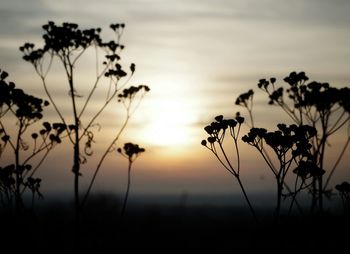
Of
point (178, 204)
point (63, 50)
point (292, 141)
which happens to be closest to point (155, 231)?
point (178, 204)

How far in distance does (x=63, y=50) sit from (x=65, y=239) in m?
5.15

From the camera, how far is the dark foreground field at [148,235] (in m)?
13.4

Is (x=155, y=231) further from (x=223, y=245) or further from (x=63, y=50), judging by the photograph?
(x=63, y=50)

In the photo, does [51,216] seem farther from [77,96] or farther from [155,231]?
[77,96]

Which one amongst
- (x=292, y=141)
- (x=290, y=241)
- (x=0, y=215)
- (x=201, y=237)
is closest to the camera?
(x=292, y=141)

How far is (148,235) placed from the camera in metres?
16.2

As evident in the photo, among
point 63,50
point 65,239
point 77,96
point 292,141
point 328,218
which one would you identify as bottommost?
point 65,239

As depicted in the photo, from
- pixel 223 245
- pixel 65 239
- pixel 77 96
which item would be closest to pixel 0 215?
pixel 65 239

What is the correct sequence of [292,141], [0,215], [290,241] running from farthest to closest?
[0,215] → [290,241] → [292,141]

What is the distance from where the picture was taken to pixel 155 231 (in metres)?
16.8

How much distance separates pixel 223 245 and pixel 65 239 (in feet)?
17.0

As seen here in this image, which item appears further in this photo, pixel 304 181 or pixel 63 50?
pixel 63 50

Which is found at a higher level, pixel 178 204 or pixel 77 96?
pixel 77 96

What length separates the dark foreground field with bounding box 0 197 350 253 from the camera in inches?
526
